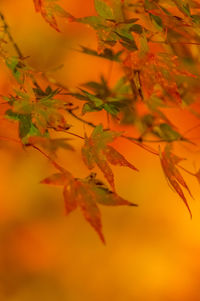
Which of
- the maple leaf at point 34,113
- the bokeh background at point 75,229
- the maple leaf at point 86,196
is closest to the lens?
the maple leaf at point 86,196

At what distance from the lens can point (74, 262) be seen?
0.95 meters

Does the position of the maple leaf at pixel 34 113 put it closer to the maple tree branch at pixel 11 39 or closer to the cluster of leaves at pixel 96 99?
the cluster of leaves at pixel 96 99

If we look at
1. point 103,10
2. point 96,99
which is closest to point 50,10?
point 103,10

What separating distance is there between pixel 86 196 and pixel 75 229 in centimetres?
39

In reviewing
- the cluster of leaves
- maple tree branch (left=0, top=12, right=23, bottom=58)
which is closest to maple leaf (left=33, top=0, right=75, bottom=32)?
the cluster of leaves

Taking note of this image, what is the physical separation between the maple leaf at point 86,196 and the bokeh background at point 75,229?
35 centimetres

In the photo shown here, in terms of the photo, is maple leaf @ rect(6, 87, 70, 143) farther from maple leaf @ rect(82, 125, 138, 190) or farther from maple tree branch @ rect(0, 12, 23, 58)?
maple tree branch @ rect(0, 12, 23, 58)

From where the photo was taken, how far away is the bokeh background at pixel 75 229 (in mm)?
931

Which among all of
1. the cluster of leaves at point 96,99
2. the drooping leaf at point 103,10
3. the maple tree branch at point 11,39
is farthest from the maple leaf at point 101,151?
the maple tree branch at point 11,39

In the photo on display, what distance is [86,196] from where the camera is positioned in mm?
625

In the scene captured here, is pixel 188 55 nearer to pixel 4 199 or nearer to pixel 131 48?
pixel 131 48

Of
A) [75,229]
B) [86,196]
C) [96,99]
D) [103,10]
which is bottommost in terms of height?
[75,229]

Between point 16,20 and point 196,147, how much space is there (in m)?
0.68

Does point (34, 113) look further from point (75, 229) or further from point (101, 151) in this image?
point (75, 229)
